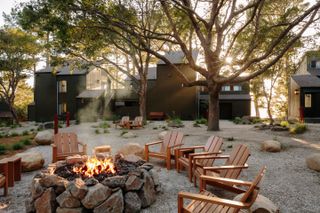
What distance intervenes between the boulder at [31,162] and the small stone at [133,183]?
405 centimetres

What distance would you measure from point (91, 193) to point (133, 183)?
773mm

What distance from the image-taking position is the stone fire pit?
4059 millimetres

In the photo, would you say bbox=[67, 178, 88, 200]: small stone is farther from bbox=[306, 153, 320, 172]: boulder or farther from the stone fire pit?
bbox=[306, 153, 320, 172]: boulder

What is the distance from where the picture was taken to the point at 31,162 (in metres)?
7.11

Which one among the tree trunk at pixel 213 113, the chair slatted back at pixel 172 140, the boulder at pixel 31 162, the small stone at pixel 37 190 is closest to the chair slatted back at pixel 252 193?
the small stone at pixel 37 190

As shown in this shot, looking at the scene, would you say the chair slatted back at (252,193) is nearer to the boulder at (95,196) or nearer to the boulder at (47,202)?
the boulder at (95,196)

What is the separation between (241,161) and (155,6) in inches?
608

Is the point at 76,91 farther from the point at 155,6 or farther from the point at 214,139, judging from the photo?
the point at 214,139

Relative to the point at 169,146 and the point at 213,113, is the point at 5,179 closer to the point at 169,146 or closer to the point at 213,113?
the point at 169,146

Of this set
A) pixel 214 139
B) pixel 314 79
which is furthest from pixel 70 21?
pixel 314 79

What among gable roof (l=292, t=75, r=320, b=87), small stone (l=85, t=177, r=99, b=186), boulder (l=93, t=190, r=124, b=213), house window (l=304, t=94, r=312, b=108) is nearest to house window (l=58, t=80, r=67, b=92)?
gable roof (l=292, t=75, r=320, b=87)

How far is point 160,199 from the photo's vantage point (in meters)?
5.04

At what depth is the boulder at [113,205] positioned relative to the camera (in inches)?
160

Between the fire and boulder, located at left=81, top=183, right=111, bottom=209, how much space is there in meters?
0.64
